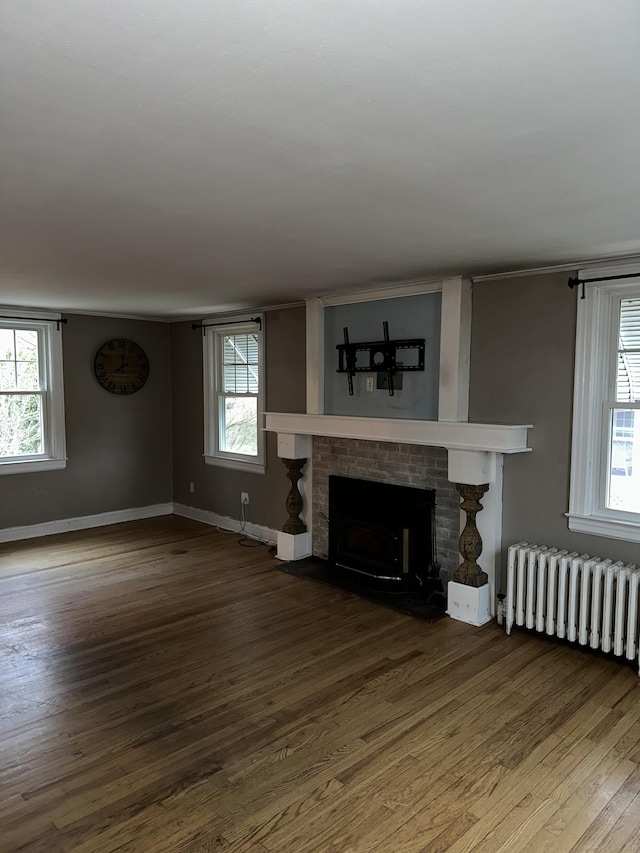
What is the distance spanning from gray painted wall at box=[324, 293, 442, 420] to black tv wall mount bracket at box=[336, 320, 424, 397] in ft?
0.14

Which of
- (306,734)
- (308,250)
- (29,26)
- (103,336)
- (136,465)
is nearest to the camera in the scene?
(29,26)

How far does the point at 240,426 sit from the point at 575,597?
380 centimetres

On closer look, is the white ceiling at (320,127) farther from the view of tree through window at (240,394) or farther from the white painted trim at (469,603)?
the view of tree through window at (240,394)

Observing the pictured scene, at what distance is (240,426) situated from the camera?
20.7ft

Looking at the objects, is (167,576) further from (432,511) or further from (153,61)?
(153,61)

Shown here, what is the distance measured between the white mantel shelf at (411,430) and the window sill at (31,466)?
7.73 feet

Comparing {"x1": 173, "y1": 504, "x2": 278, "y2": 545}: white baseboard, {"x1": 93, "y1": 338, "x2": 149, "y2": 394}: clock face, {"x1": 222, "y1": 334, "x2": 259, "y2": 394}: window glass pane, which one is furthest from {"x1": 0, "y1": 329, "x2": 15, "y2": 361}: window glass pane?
{"x1": 173, "y1": 504, "x2": 278, "y2": 545}: white baseboard

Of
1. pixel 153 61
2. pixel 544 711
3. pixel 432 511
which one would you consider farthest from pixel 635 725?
pixel 153 61

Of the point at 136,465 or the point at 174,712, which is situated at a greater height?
the point at 136,465

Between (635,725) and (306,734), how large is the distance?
5.16 ft

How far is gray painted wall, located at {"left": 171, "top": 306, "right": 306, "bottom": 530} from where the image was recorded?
5.49 meters

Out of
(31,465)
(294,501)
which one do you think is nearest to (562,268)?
(294,501)

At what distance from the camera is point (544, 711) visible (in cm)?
293

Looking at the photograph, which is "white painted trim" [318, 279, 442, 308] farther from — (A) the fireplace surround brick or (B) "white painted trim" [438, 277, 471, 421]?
(A) the fireplace surround brick
